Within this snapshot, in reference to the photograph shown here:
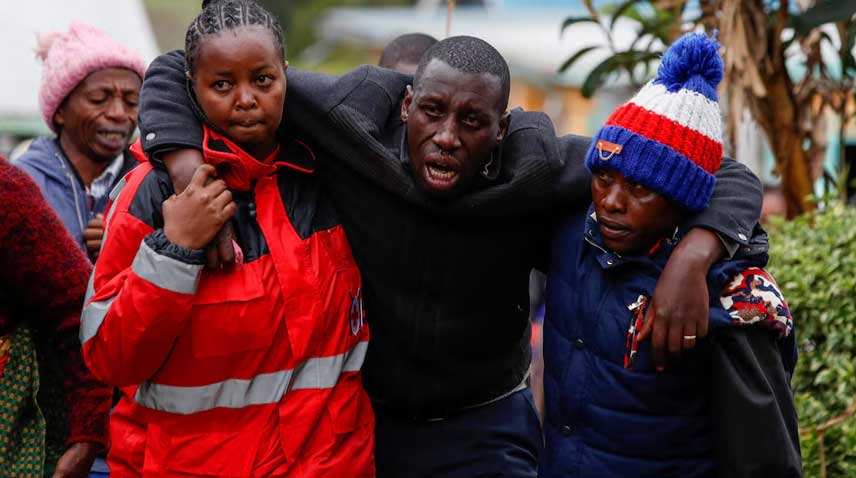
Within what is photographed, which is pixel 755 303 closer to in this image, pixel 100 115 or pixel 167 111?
pixel 167 111

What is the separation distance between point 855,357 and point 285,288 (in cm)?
254

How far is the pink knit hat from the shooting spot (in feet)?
13.7

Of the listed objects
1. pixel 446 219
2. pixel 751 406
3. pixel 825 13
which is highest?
pixel 825 13

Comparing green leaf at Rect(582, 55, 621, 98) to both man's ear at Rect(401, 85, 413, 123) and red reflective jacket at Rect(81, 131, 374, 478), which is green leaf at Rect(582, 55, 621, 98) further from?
red reflective jacket at Rect(81, 131, 374, 478)

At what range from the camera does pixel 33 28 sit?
8.35m

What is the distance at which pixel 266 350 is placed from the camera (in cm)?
286

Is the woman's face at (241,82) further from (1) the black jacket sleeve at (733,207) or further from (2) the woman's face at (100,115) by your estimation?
(2) the woman's face at (100,115)

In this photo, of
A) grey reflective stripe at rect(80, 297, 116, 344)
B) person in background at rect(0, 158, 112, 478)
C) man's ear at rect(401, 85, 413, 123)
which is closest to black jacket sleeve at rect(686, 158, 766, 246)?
man's ear at rect(401, 85, 413, 123)

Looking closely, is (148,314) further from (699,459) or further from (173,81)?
(699,459)

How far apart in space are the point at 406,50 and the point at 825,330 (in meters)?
2.21

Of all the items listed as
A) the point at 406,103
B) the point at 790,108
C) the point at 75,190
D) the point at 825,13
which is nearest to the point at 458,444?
the point at 406,103

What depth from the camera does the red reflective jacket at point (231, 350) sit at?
2754 millimetres

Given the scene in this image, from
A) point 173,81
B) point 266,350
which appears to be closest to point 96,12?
point 173,81

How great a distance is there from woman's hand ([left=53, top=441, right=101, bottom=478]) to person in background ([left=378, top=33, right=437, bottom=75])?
2203 mm
